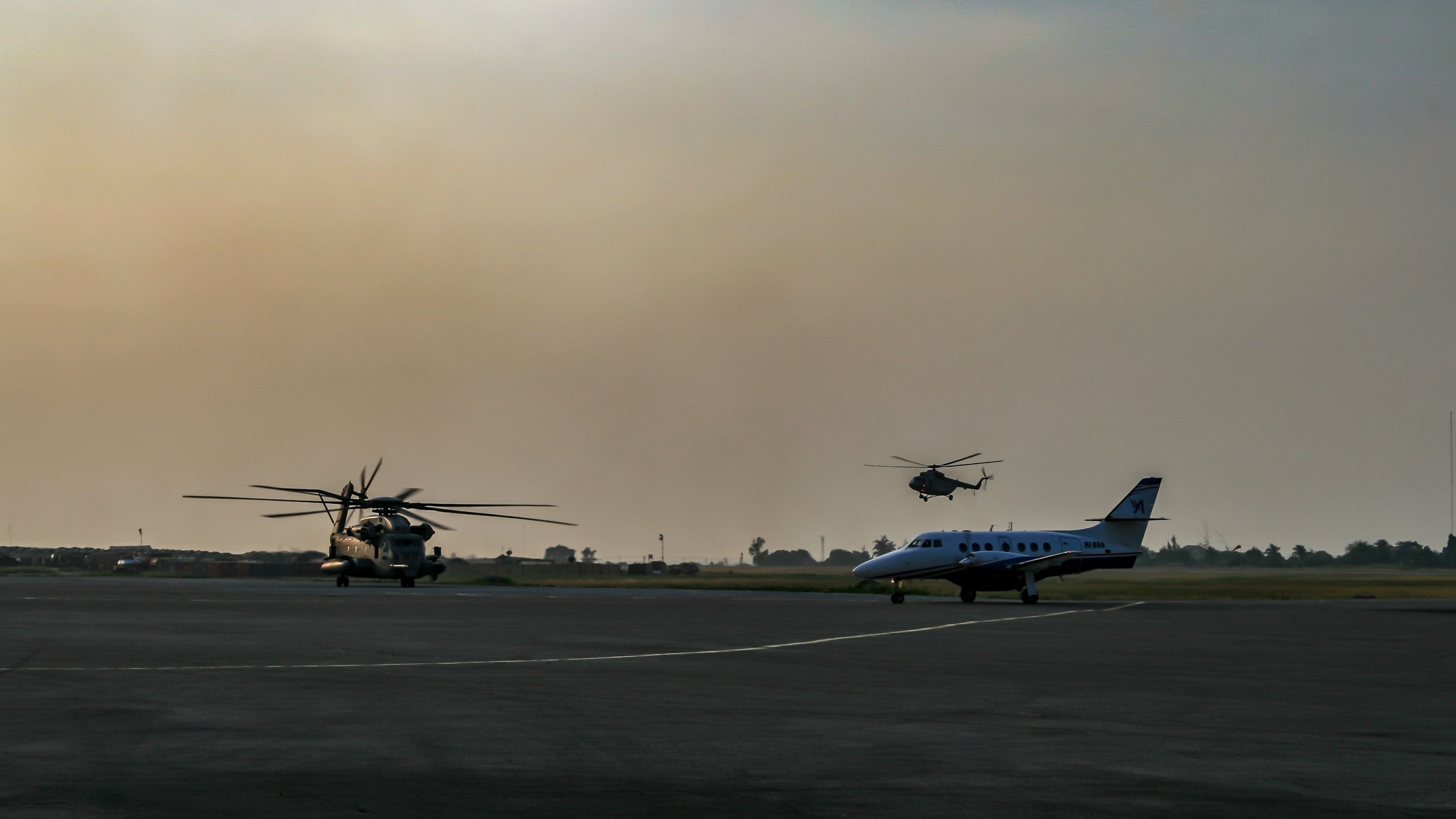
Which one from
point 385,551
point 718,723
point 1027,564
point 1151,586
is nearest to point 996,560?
point 1027,564

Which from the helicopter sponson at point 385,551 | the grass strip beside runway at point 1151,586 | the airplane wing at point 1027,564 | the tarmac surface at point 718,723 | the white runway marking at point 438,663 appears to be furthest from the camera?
the helicopter sponson at point 385,551

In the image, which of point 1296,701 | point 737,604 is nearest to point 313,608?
point 737,604

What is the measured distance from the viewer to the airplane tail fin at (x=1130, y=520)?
5294cm

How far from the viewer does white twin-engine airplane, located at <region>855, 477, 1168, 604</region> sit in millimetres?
49562

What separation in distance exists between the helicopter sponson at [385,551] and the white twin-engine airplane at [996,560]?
24.1 metres

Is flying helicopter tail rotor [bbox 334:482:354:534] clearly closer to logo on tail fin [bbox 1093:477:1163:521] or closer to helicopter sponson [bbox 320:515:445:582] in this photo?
helicopter sponson [bbox 320:515:445:582]

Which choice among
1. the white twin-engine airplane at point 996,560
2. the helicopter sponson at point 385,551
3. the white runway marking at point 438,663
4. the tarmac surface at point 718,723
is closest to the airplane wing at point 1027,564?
the white twin-engine airplane at point 996,560

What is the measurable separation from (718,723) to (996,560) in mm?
37978

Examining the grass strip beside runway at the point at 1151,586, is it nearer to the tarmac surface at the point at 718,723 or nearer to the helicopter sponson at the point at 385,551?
the helicopter sponson at the point at 385,551

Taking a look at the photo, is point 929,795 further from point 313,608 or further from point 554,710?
point 313,608

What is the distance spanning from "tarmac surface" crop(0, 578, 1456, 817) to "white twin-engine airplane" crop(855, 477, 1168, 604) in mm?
20889

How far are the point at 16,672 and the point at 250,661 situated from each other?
3168mm

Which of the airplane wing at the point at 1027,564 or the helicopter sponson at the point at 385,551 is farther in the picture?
the helicopter sponson at the point at 385,551

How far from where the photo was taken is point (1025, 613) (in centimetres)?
4075
